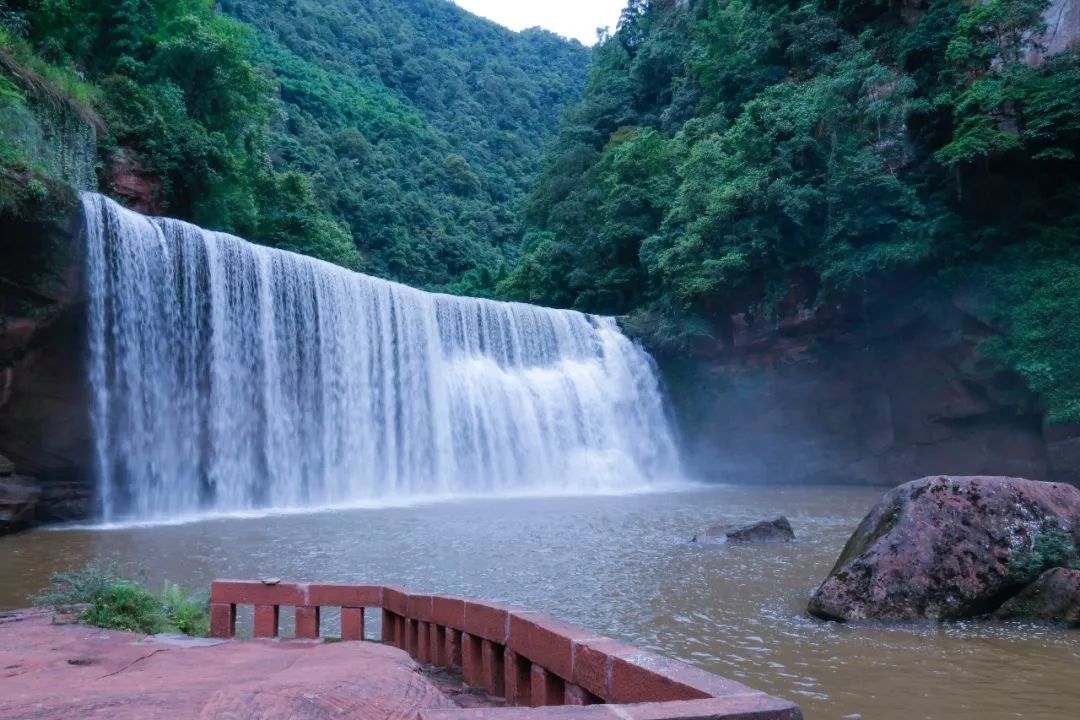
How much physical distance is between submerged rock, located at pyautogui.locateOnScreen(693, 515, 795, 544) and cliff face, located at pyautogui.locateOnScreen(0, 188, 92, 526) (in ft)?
35.2

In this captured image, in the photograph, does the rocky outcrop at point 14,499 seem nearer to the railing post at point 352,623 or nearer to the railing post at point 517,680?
the railing post at point 352,623

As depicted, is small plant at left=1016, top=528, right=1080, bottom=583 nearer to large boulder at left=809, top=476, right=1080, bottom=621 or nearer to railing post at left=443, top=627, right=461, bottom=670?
large boulder at left=809, top=476, right=1080, bottom=621

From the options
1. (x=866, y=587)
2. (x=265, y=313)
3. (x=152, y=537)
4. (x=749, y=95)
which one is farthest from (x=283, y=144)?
(x=866, y=587)

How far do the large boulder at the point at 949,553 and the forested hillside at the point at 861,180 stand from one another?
38.1 feet

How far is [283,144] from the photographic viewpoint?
4497 cm

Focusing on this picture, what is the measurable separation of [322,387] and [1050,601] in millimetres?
14858

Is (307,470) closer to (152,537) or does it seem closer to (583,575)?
(152,537)

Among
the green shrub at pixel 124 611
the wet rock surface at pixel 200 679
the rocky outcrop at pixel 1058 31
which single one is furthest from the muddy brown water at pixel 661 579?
the rocky outcrop at pixel 1058 31

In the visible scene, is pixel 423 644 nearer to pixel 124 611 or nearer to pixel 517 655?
pixel 517 655

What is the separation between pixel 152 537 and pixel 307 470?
20.3ft

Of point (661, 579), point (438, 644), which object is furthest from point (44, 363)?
point (438, 644)

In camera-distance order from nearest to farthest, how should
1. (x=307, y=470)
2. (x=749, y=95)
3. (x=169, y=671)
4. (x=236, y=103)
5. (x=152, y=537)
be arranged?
(x=169, y=671) < (x=152, y=537) < (x=307, y=470) < (x=236, y=103) < (x=749, y=95)

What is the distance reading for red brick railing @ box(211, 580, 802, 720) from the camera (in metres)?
2.15

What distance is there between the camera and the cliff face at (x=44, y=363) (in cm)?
1273
